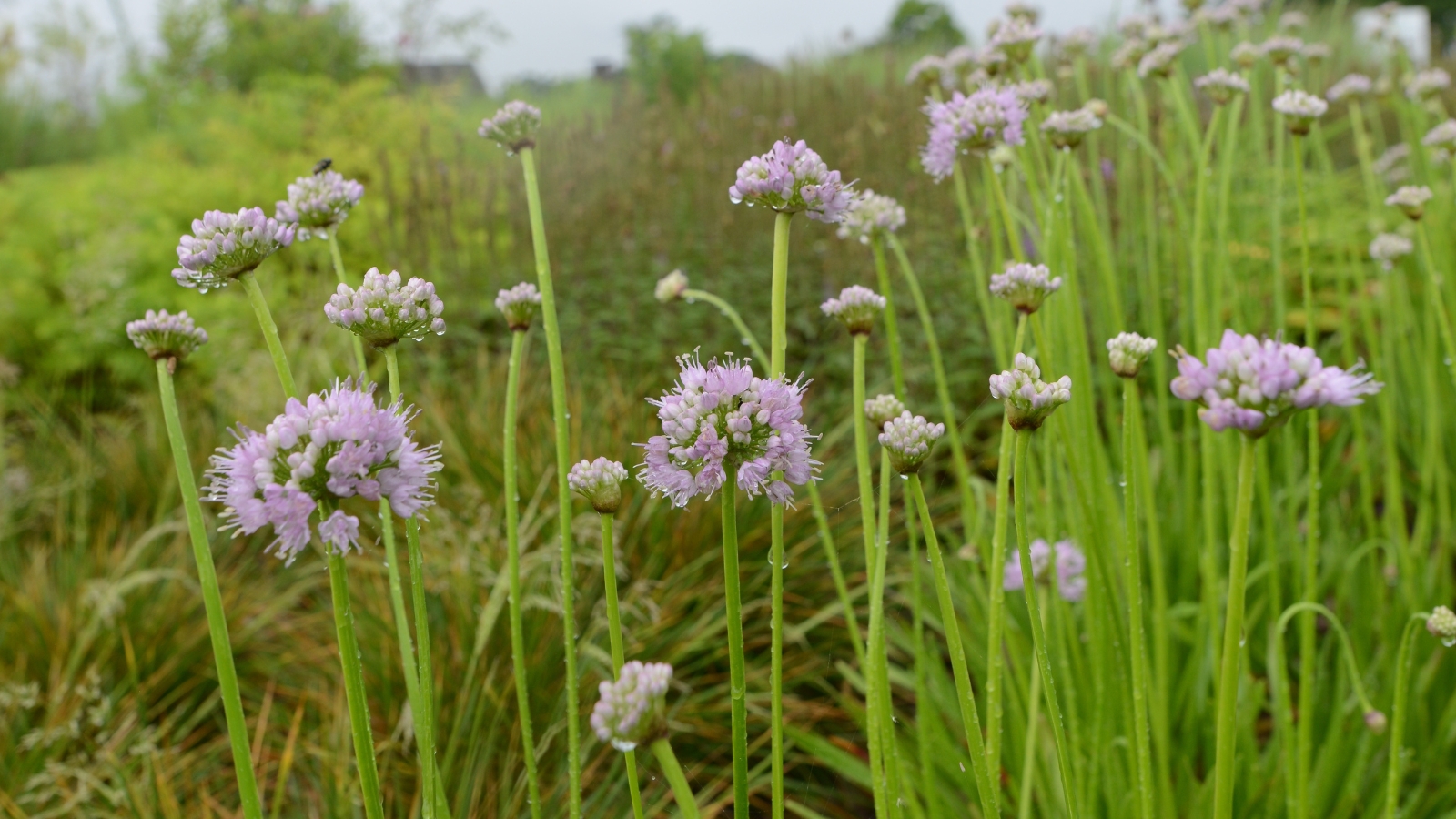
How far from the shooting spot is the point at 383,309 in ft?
3.03

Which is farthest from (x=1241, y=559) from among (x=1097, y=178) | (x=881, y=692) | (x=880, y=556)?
(x=1097, y=178)

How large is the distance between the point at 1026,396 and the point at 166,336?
A: 2.89ft

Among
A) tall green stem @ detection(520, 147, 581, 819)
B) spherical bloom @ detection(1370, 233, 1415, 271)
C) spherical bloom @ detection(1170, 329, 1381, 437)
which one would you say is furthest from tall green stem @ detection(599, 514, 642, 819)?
spherical bloom @ detection(1370, 233, 1415, 271)

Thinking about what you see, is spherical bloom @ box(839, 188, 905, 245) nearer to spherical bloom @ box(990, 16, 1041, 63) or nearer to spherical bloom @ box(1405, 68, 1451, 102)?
spherical bloom @ box(990, 16, 1041, 63)

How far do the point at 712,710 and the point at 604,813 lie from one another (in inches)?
17.7

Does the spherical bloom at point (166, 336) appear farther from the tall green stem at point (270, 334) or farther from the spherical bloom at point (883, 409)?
the spherical bloom at point (883, 409)

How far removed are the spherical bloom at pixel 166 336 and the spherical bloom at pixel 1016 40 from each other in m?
1.49

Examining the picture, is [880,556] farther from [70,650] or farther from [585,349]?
[585,349]

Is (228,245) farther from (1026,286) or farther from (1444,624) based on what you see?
(1444,624)

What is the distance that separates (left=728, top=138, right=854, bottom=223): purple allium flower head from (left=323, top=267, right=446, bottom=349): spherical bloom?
32cm

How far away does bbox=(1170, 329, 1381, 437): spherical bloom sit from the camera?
69 cm

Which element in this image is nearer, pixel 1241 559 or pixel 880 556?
pixel 1241 559

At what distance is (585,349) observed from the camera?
4.69m

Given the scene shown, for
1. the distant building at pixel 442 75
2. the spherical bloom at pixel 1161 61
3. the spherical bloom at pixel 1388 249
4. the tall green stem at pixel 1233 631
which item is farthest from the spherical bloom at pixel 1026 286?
the distant building at pixel 442 75
